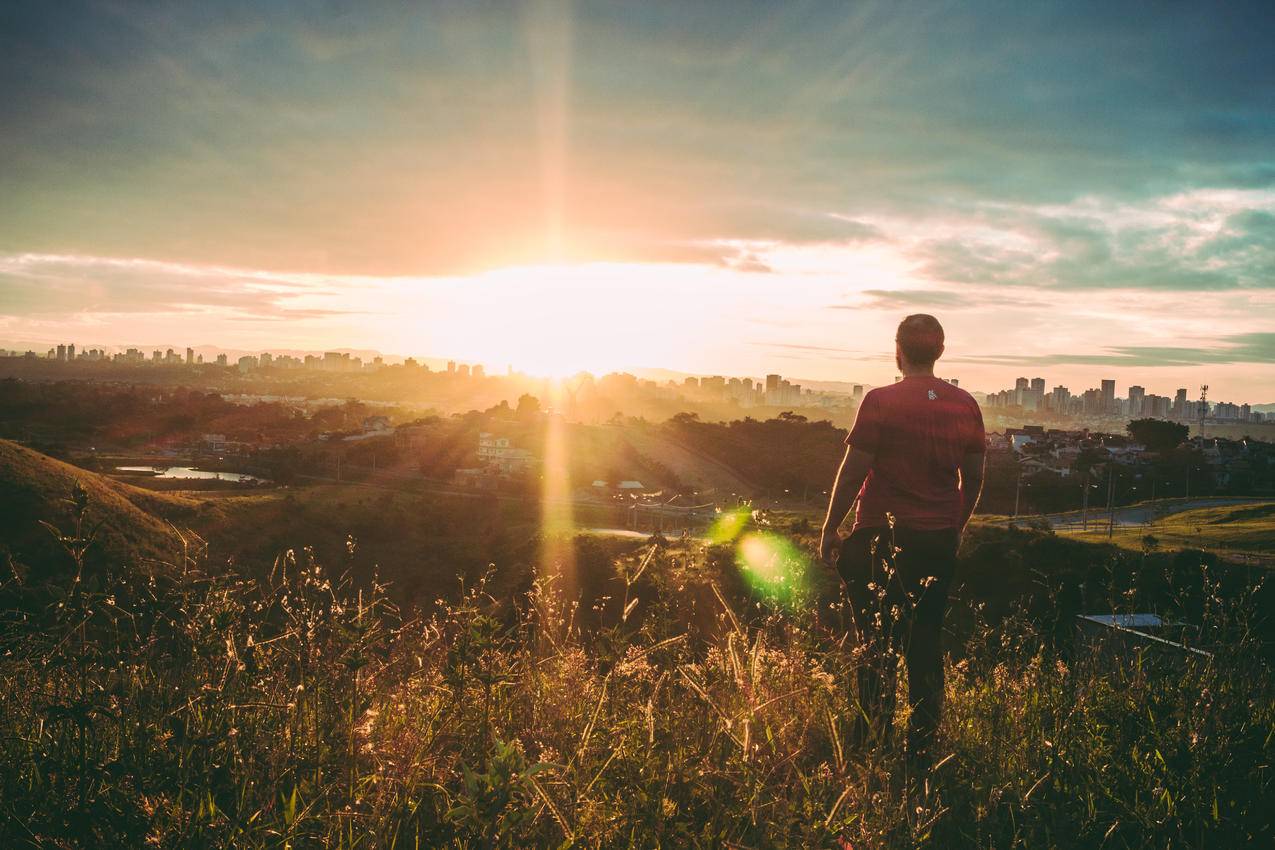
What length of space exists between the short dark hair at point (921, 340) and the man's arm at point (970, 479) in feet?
1.72

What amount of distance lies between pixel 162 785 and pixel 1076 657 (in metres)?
3.64

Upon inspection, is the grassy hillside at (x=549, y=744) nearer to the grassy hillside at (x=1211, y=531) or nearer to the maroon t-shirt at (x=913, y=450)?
the maroon t-shirt at (x=913, y=450)

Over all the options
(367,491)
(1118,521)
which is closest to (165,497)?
(367,491)

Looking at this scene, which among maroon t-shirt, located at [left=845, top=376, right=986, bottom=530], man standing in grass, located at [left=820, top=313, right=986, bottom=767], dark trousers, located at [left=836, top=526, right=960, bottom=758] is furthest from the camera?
maroon t-shirt, located at [left=845, top=376, right=986, bottom=530]

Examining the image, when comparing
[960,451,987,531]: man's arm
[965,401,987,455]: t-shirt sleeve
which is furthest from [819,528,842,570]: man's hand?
[965,401,987,455]: t-shirt sleeve

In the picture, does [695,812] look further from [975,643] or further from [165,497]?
[165,497]

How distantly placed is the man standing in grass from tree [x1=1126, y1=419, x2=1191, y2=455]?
89.3 metres

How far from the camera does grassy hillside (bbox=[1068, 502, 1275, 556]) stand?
3166 centimetres

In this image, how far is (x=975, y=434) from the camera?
12.0 ft

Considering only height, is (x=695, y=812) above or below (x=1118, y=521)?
above

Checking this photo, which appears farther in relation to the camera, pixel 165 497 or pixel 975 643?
pixel 165 497

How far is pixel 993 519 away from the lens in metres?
45.7

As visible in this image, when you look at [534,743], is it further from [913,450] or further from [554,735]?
[913,450]

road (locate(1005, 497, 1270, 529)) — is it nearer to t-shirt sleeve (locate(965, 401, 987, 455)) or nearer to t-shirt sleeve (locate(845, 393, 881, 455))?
t-shirt sleeve (locate(965, 401, 987, 455))
